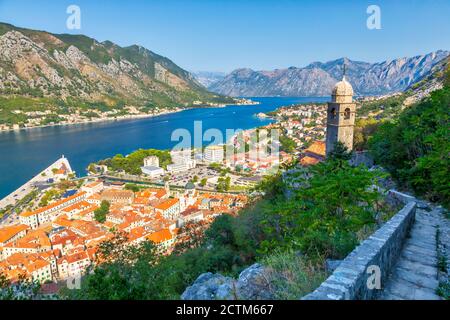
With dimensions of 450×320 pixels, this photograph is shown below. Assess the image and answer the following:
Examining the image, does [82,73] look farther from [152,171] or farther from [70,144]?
[152,171]

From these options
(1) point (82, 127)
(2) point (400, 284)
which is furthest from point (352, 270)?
(1) point (82, 127)

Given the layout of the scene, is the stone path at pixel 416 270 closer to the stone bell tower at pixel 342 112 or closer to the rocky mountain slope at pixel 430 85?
the stone bell tower at pixel 342 112

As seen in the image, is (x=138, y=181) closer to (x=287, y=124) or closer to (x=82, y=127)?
(x=287, y=124)

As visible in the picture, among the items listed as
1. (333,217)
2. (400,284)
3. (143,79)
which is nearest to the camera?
(400,284)
